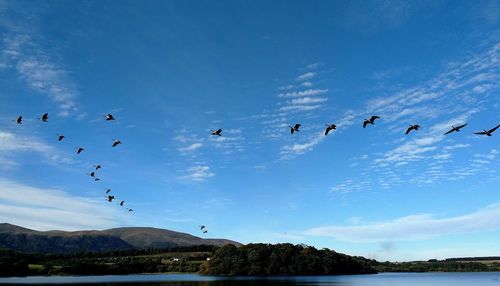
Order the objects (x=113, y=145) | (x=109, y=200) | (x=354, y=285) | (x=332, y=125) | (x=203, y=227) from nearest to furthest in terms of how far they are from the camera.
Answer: (x=332, y=125) → (x=113, y=145) → (x=109, y=200) → (x=203, y=227) → (x=354, y=285)

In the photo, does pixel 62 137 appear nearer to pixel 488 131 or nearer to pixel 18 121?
pixel 18 121

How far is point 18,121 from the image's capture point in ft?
131

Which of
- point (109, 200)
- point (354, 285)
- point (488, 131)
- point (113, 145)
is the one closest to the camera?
point (488, 131)

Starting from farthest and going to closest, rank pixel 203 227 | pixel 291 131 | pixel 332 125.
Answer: pixel 203 227
pixel 291 131
pixel 332 125

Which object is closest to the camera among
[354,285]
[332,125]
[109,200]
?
[332,125]

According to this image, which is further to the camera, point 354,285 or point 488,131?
point 354,285

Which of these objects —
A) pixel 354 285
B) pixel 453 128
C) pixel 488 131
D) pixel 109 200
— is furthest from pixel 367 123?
pixel 354 285

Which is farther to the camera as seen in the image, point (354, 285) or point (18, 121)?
point (354, 285)

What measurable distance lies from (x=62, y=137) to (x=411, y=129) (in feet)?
110

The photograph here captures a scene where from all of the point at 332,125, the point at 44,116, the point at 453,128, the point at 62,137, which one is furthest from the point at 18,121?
the point at 453,128

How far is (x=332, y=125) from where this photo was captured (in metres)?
38.1

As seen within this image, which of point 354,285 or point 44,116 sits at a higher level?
point 44,116

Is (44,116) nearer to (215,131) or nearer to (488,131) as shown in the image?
(215,131)

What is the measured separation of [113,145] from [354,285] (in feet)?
347
